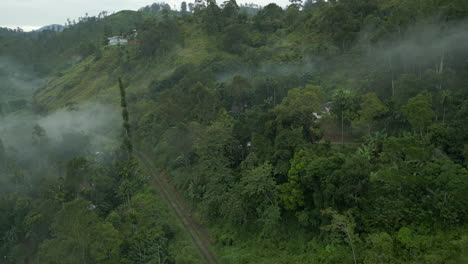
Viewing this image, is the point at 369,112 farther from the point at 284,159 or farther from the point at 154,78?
the point at 154,78

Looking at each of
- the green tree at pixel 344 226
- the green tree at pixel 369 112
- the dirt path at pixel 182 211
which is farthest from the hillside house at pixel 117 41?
the green tree at pixel 344 226

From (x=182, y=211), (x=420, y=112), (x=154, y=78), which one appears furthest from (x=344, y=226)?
(x=154, y=78)

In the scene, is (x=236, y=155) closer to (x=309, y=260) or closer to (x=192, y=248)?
(x=192, y=248)

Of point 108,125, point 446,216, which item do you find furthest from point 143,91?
point 446,216

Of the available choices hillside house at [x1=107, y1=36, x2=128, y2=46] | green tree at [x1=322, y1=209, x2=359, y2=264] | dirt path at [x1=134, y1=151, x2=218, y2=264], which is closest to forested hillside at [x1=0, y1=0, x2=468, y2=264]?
green tree at [x1=322, y1=209, x2=359, y2=264]

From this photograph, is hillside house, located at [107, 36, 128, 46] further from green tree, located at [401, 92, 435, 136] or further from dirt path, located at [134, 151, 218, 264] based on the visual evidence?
green tree, located at [401, 92, 435, 136]
